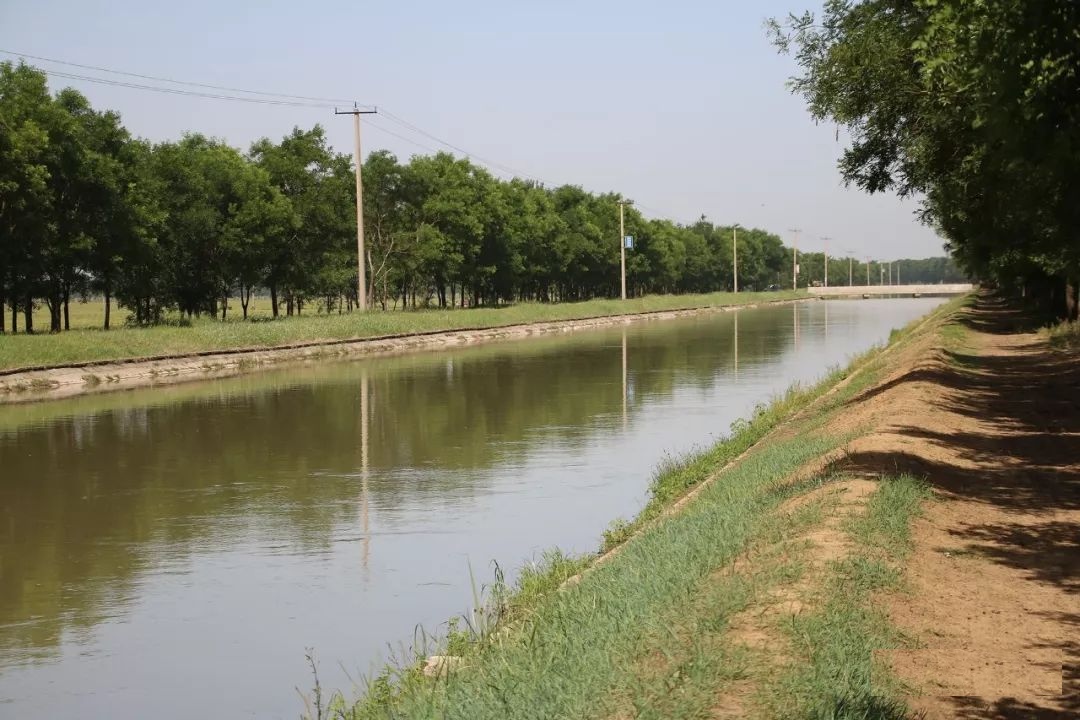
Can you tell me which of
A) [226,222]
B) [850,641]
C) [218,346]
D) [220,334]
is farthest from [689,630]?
[226,222]

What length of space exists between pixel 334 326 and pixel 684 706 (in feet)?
176

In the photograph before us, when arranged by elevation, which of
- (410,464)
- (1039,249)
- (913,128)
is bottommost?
(410,464)

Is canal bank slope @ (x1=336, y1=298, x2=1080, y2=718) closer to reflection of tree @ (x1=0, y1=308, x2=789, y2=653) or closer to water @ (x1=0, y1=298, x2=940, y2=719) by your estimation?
water @ (x1=0, y1=298, x2=940, y2=719)

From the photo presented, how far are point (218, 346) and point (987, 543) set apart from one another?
42.0 metres

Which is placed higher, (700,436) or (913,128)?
(913,128)

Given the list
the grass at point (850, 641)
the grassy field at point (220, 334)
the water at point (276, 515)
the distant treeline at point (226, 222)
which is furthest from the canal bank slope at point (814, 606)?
the distant treeline at point (226, 222)

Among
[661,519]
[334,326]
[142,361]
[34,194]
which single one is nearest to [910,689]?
[661,519]

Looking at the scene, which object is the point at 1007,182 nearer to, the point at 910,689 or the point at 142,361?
the point at 910,689

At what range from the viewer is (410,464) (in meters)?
22.2

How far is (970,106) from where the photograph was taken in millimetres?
15242

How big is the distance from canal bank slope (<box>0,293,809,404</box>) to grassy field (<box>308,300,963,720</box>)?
1128 inches

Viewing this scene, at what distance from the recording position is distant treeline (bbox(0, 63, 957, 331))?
170 feet

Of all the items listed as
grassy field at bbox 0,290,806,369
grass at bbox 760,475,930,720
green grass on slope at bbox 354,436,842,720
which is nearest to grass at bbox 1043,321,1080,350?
green grass on slope at bbox 354,436,842,720

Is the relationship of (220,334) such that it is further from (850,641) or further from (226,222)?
(850,641)
